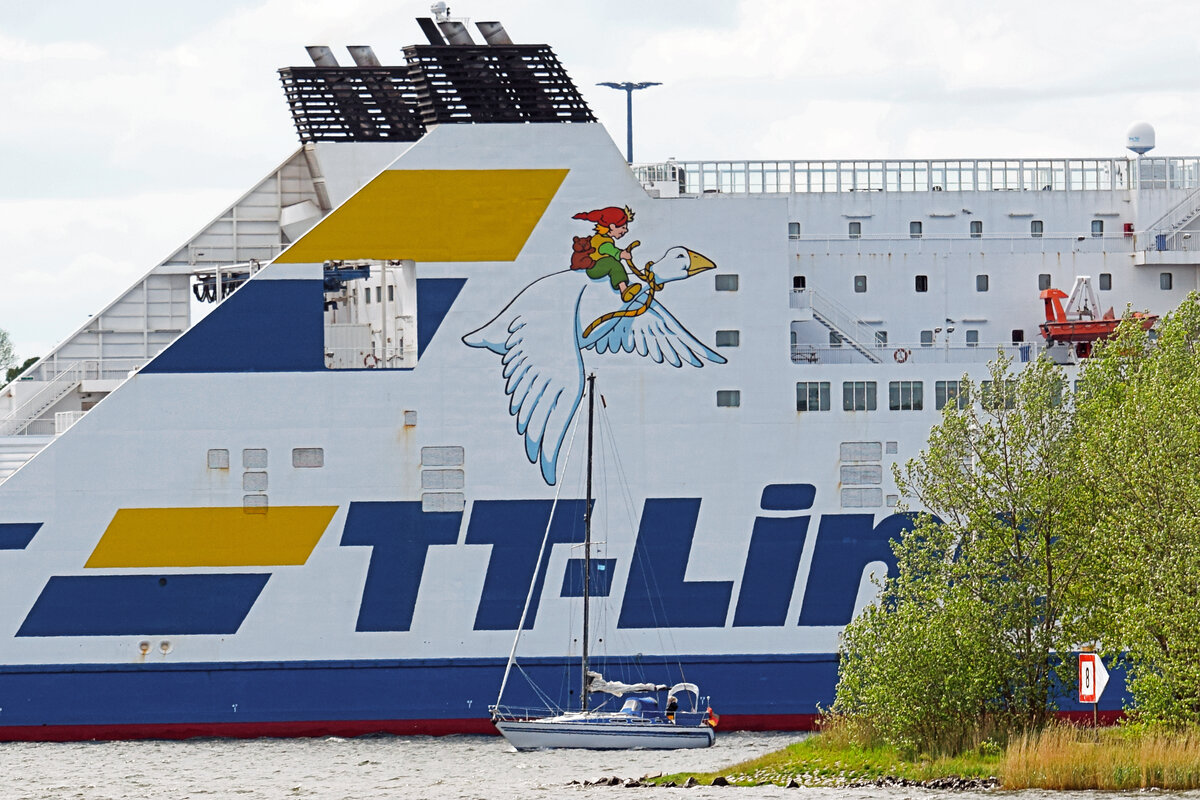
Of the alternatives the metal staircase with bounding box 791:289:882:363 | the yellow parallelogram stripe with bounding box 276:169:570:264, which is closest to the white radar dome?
the metal staircase with bounding box 791:289:882:363

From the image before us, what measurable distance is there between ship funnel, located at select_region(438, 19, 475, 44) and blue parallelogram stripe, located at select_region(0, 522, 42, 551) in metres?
9.20

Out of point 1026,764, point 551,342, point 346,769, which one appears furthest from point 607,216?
point 1026,764

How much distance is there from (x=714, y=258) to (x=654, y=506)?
360 cm

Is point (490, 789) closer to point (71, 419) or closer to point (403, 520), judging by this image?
point (403, 520)

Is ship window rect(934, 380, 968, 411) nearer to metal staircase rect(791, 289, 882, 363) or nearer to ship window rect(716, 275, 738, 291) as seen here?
metal staircase rect(791, 289, 882, 363)

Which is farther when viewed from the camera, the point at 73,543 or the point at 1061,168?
the point at 1061,168

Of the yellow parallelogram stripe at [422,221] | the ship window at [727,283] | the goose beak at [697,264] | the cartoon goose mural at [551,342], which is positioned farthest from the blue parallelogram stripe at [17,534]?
the ship window at [727,283]

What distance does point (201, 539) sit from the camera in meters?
26.4

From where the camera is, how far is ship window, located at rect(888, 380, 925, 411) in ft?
89.3

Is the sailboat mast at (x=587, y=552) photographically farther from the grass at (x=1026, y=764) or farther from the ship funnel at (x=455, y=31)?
the ship funnel at (x=455, y=31)

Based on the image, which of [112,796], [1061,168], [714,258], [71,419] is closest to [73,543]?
[71,419]

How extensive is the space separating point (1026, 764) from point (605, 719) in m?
6.61

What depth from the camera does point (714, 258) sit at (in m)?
27.1

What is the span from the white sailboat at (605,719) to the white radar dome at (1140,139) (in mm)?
11478
